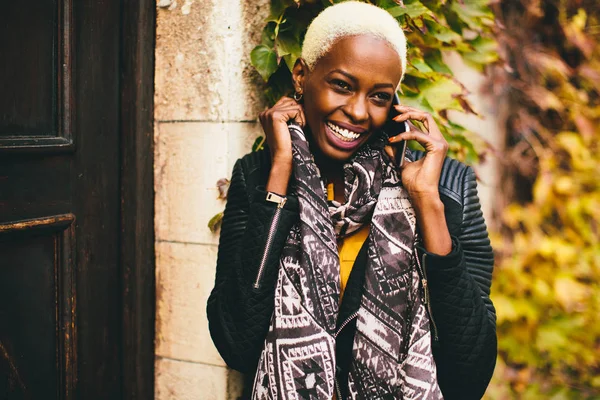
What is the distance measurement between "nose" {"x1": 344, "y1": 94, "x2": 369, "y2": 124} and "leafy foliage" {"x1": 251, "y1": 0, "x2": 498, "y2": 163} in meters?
0.36

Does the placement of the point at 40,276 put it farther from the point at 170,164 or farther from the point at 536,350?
the point at 536,350

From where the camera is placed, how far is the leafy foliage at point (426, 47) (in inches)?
64.2

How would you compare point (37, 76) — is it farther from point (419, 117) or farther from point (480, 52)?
point (480, 52)

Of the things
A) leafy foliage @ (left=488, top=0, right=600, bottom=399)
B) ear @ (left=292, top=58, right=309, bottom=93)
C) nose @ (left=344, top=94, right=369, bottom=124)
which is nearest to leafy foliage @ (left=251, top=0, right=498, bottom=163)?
ear @ (left=292, top=58, right=309, bottom=93)

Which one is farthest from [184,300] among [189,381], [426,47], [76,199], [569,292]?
[569,292]

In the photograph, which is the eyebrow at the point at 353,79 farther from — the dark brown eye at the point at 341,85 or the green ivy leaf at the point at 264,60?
the green ivy leaf at the point at 264,60

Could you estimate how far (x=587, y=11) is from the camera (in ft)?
10.5

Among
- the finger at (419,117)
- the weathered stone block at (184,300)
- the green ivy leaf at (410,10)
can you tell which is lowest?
the weathered stone block at (184,300)

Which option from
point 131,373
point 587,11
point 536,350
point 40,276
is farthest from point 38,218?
point 587,11

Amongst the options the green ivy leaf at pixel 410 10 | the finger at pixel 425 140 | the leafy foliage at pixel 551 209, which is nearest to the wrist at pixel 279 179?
the finger at pixel 425 140

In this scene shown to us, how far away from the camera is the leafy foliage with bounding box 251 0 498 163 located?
5.35 ft

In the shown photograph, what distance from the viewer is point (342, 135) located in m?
1.38

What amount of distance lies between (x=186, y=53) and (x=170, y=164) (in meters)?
0.38

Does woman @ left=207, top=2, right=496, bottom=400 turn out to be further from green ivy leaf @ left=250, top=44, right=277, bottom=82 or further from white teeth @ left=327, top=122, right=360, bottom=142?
green ivy leaf @ left=250, top=44, right=277, bottom=82
